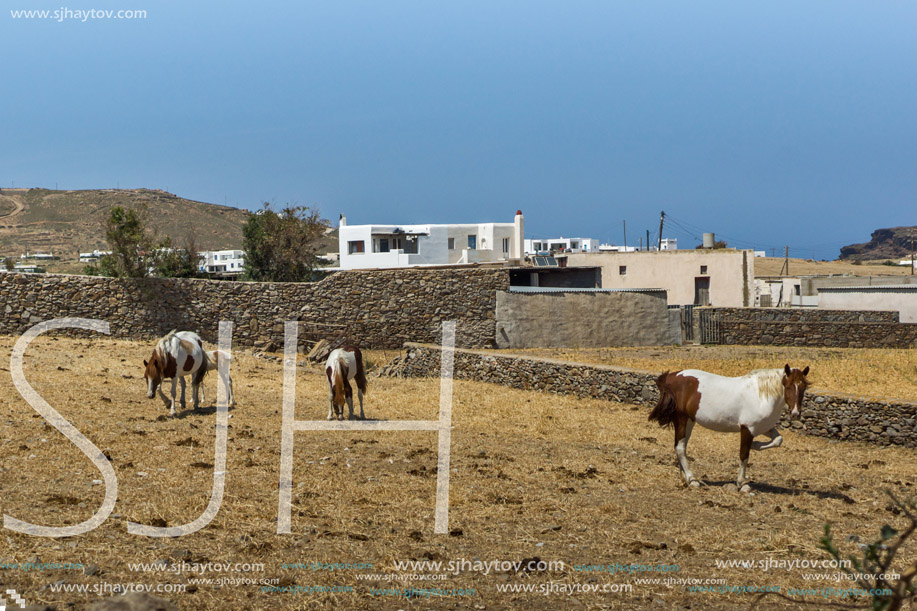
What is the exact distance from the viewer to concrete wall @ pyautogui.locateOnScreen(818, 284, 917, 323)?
42.4m

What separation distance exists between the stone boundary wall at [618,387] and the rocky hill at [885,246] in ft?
423

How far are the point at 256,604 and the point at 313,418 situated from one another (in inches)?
371

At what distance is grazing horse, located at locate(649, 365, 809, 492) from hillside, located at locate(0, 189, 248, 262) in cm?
7342

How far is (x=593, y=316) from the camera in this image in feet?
105

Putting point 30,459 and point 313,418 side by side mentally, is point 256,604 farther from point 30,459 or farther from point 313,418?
point 313,418

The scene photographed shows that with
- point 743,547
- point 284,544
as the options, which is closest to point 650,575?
point 743,547

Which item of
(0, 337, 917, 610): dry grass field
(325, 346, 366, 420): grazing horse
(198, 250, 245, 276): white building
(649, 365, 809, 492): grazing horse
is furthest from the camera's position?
(198, 250, 245, 276): white building

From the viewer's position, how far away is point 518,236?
63.1 metres

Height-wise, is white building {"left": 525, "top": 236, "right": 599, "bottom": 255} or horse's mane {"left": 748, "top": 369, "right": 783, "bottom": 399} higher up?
white building {"left": 525, "top": 236, "right": 599, "bottom": 255}

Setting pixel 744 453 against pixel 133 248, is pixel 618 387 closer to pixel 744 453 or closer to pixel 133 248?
pixel 744 453

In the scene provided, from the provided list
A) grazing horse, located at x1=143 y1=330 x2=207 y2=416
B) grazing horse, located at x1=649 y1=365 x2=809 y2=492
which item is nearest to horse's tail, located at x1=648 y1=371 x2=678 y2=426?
grazing horse, located at x1=649 y1=365 x2=809 y2=492

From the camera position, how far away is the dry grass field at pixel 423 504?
21.2ft

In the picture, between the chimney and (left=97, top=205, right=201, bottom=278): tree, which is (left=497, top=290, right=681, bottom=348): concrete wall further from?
the chimney

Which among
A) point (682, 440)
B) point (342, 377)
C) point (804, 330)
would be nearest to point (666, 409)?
point (682, 440)
